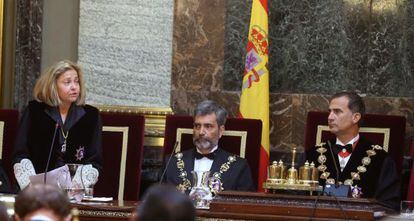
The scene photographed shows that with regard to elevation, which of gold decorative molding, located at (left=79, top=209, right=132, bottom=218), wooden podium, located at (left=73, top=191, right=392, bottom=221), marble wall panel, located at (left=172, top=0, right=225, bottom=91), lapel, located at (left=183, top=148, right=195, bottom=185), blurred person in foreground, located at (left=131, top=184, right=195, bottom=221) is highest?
marble wall panel, located at (left=172, top=0, right=225, bottom=91)

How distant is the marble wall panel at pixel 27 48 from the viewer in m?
8.24

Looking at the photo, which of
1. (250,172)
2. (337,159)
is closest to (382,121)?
(337,159)

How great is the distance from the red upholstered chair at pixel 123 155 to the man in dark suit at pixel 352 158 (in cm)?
115

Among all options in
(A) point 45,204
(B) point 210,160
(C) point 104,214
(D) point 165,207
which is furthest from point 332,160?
(D) point 165,207

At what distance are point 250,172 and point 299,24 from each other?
1674mm

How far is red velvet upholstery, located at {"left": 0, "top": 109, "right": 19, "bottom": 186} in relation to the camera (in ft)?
23.6

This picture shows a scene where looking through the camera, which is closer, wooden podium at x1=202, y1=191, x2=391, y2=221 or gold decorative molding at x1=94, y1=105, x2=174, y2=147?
wooden podium at x1=202, y1=191, x2=391, y2=221

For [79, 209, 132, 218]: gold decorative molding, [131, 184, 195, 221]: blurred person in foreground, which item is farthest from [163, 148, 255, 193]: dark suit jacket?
[131, 184, 195, 221]: blurred person in foreground

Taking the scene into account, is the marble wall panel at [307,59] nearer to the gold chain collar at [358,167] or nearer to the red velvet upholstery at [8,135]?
the gold chain collar at [358,167]

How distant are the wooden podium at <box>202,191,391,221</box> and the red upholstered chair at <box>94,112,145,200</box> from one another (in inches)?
62.7

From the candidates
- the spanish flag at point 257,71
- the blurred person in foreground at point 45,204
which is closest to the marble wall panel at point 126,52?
the spanish flag at point 257,71

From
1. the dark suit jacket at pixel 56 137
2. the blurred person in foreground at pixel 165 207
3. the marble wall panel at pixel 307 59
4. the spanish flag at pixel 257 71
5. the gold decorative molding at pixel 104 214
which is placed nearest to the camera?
the blurred person in foreground at pixel 165 207

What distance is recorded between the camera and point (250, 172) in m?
6.86

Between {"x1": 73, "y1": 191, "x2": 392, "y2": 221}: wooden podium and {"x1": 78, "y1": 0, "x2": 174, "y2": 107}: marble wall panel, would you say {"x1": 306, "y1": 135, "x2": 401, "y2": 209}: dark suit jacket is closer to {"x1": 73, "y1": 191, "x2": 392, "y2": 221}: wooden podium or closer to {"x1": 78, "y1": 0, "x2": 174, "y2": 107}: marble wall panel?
{"x1": 73, "y1": 191, "x2": 392, "y2": 221}: wooden podium
